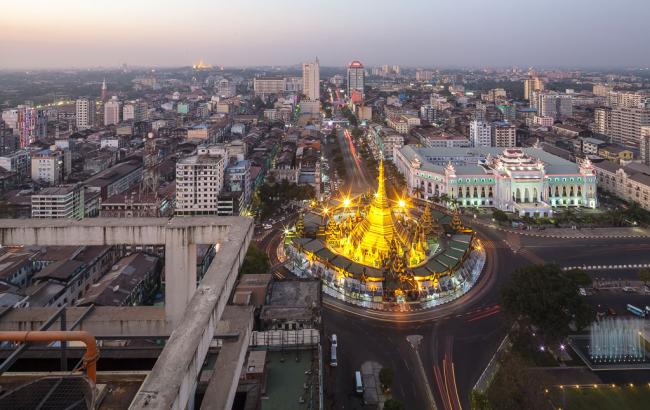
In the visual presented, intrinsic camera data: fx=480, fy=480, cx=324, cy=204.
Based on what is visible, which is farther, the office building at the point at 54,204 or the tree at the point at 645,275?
the office building at the point at 54,204

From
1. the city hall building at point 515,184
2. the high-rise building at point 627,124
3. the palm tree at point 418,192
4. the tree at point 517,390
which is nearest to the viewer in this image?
the tree at point 517,390

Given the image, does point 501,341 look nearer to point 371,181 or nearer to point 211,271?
point 211,271

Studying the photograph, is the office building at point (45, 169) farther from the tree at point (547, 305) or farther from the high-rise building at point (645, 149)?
the high-rise building at point (645, 149)

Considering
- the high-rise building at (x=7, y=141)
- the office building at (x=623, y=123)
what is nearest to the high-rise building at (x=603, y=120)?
the office building at (x=623, y=123)

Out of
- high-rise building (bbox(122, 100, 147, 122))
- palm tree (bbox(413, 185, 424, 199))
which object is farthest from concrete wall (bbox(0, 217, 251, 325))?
high-rise building (bbox(122, 100, 147, 122))

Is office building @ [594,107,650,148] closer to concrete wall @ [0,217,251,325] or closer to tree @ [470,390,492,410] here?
tree @ [470,390,492,410]

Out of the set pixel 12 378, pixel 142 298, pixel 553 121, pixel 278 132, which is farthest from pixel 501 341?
pixel 553 121
